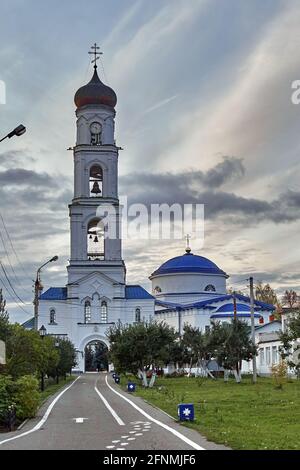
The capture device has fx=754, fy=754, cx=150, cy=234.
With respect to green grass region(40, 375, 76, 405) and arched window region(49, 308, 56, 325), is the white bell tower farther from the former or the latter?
green grass region(40, 375, 76, 405)

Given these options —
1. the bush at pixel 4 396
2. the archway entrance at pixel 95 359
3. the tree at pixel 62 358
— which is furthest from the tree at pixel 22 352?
the archway entrance at pixel 95 359

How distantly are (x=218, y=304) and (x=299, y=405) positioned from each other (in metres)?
62.1

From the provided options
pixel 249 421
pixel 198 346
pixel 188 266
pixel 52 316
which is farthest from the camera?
pixel 188 266

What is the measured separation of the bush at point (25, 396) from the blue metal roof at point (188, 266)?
251 feet

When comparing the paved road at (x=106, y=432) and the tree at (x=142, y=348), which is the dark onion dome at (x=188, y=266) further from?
the paved road at (x=106, y=432)

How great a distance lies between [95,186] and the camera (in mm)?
85938

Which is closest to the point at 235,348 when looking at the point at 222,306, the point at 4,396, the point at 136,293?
the point at 4,396

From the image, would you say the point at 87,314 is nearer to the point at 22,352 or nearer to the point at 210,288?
the point at 210,288

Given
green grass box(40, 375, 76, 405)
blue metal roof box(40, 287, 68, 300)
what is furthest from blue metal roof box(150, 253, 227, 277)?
green grass box(40, 375, 76, 405)

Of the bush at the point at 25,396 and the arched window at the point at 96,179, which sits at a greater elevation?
the arched window at the point at 96,179

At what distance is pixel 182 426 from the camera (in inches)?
759

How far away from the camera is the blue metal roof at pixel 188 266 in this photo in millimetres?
A: 99188

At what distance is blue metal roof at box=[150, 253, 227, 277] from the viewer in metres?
99.2
